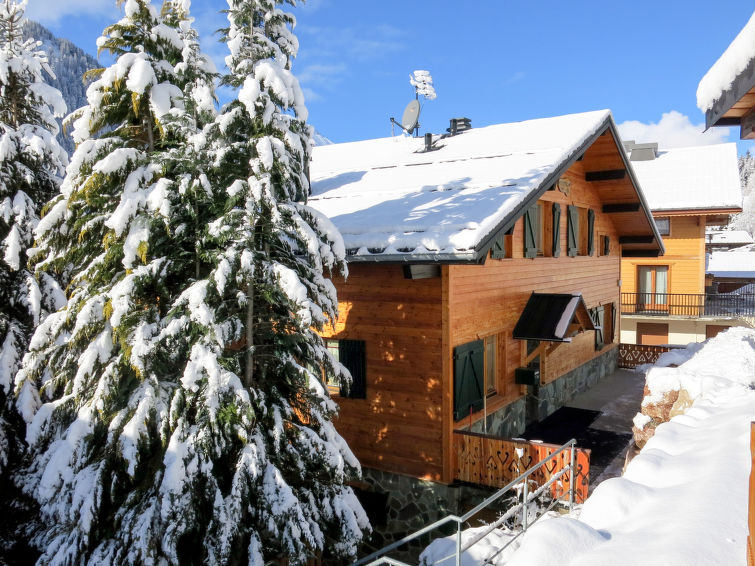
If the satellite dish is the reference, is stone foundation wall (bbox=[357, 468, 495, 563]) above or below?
below

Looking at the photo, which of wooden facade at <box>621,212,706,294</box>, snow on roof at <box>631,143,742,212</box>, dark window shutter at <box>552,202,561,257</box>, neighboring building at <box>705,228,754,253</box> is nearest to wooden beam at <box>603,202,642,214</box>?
dark window shutter at <box>552,202,561,257</box>

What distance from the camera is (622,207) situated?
17.0m

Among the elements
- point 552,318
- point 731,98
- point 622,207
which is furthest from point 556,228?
point 731,98

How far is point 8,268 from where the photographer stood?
27.8ft

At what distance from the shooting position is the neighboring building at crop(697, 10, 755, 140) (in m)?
3.14

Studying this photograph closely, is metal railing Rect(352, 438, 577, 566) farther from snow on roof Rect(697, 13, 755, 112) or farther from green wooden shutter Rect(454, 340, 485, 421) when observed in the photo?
snow on roof Rect(697, 13, 755, 112)

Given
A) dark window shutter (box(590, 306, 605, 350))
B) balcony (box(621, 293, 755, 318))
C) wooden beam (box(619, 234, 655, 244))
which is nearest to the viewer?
dark window shutter (box(590, 306, 605, 350))

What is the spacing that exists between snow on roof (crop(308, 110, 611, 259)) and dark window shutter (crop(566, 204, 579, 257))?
2.32m

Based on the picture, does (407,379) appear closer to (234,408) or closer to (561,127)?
(234,408)

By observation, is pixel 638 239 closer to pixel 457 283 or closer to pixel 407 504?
pixel 457 283

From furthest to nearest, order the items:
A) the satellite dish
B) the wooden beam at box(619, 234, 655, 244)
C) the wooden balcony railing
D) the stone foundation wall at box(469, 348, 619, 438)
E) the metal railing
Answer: the wooden beam at box(619, 234, 655, 244), the satellite dish, the stone foundation wall at box(469, 348, 619, 438), the wooden balcony railing, the metal railing

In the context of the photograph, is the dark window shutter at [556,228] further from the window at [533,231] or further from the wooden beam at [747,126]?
the wooden beam at [747,126]

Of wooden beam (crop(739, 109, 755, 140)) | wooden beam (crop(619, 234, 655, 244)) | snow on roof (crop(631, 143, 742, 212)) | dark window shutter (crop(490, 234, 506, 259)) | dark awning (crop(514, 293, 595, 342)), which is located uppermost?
snow on roof (crop(631, 143, 742, 212))

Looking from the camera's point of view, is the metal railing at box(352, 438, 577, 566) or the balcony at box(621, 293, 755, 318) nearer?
the metal railing at box(352, 438, 577, 566)
